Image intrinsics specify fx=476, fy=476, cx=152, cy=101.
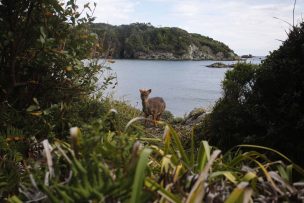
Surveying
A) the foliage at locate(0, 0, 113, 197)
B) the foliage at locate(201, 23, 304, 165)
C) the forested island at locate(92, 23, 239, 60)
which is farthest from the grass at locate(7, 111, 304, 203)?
the forested island at locate(92, 23, 239, 60)

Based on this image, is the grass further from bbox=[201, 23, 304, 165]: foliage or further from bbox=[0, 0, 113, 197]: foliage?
bbox=[201, 23, 304, 165]: foliage

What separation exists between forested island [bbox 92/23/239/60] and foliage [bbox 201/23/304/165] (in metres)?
43.1

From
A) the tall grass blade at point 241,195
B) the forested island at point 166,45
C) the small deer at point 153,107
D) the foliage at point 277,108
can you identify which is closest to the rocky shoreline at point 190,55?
the forested island at point 166,45

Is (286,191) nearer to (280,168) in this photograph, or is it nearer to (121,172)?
(280,168)

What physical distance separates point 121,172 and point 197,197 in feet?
1.18

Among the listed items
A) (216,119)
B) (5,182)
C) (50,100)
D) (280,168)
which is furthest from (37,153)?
(216,119)

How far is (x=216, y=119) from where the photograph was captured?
7.57 m

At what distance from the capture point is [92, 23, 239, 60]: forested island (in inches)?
2192

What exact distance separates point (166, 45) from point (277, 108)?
6220 centimetres

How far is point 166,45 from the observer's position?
67312 mm

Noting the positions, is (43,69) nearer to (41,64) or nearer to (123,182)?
(41,64)

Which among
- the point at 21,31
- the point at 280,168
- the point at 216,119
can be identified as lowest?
the point at 216,119

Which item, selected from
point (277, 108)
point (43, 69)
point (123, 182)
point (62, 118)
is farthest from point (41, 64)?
point (123, 182)

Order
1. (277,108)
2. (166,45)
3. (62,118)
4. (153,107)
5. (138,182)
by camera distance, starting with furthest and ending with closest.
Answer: (166,45) → (153,107) → (277,108) → (62,118) → (138,182)
